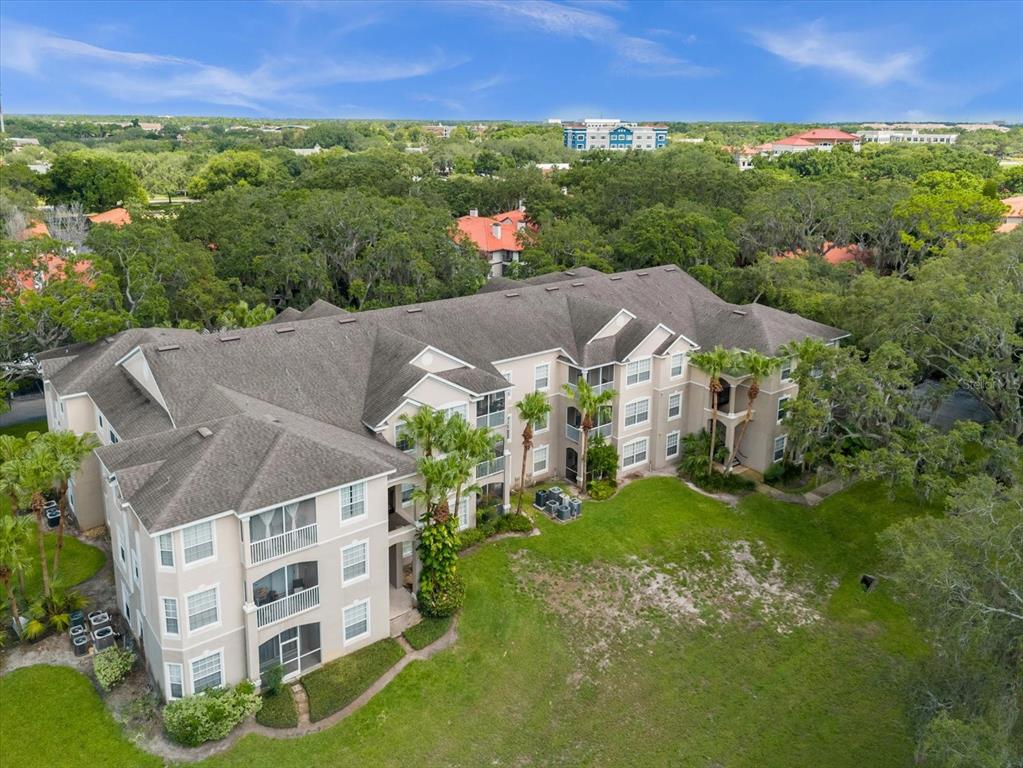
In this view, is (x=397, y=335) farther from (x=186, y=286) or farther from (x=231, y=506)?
(x=186, y=286)

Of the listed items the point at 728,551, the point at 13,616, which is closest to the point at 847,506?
the point at 728,551

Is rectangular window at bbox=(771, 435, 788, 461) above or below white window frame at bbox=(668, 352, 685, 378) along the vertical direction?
below

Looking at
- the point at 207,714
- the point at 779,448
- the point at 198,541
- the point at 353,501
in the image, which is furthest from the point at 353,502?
the point at 779,448

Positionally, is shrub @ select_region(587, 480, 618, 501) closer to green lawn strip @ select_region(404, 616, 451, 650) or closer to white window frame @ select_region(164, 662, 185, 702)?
green lawn strip @ select_region(404, 616, 451, 650)

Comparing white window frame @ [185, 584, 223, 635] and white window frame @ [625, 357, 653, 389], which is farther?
white window frame @ [625, 357, 653, 389]

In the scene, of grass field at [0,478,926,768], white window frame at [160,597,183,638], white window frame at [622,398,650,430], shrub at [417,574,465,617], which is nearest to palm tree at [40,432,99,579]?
grass field at [0,478,926,768]

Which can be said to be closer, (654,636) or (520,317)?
(654,636)
